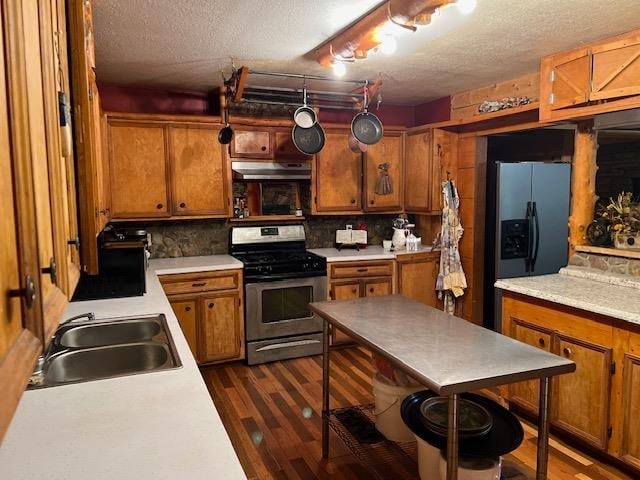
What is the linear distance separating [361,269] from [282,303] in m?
0.81

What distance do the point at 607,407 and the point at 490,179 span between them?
2589mm

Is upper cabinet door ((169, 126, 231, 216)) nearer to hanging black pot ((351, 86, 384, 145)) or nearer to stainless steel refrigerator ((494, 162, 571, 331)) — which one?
hanging black pot ((351, 86, 384, 145))

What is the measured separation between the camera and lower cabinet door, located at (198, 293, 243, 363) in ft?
12.8

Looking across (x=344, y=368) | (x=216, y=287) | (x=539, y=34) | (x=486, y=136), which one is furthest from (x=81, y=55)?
(x=486, y=136)

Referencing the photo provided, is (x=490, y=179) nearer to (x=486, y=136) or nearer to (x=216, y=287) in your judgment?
(x=486, y=136)

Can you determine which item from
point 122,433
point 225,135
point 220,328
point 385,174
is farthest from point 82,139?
point 385,174

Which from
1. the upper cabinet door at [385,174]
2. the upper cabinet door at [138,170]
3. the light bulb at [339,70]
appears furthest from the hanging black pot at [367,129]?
the upper cabinet door at [138,170]

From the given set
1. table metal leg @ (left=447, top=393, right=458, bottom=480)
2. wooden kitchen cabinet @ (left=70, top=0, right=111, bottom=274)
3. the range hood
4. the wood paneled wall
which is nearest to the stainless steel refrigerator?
the wood paneled wall

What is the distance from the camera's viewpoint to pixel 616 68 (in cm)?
267

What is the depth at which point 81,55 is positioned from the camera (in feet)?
4.31

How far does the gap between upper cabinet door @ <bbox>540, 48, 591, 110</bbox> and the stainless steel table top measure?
1.60 metres

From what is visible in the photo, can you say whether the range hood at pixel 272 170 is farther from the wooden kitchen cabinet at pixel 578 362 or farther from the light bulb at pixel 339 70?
the wooden kitchen cabinet at pixel 578 362

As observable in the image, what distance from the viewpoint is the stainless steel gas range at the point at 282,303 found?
405cm

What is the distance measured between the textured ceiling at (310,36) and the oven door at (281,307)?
68.5 inches
